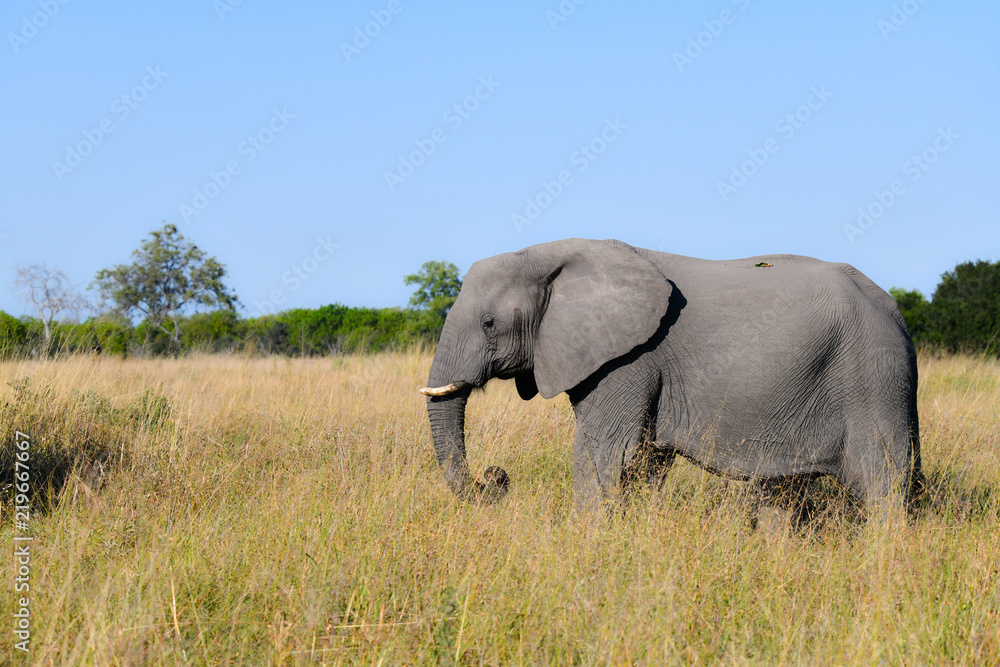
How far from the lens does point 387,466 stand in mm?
6262

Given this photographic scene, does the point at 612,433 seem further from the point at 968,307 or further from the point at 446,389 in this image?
the point at 968,307

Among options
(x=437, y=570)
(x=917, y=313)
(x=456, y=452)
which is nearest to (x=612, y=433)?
(x=456, y=452)

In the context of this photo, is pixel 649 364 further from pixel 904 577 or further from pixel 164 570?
pixel 164 570

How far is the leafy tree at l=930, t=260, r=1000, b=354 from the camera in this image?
1877cm

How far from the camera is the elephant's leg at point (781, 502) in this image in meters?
5.57

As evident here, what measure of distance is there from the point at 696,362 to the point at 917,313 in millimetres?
18565

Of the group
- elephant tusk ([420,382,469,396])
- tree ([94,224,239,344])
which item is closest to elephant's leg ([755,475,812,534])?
elephant tusk ([420,382,469,396])

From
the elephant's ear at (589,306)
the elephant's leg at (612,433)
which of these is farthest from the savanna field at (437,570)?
the elephant's ear at (589,306)

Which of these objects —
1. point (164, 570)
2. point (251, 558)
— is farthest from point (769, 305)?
point (164, 570)

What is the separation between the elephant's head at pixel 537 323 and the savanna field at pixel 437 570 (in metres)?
0.53

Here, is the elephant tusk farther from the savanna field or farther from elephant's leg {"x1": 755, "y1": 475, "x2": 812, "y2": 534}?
elephant's leg {"x1": 755, "y1": 475, "x2": 812, "y2": 534}

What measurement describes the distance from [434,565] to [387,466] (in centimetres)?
231

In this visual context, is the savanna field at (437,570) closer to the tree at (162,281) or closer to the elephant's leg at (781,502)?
the elephant's leg at (781,502)

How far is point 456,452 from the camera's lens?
18.8 ft
